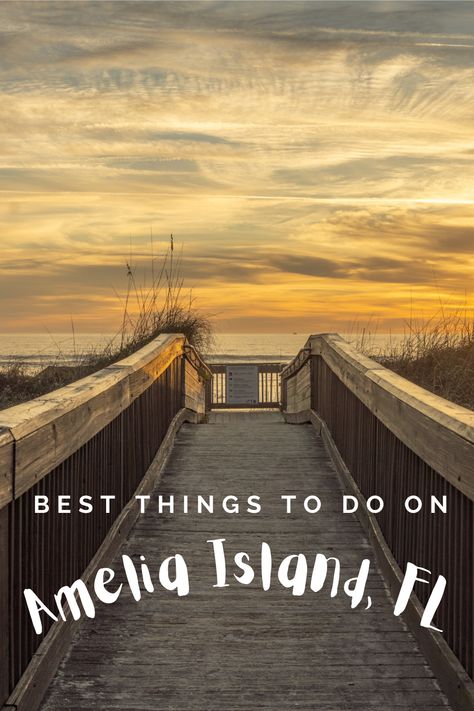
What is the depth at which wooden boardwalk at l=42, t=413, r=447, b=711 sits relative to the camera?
348 centimetres

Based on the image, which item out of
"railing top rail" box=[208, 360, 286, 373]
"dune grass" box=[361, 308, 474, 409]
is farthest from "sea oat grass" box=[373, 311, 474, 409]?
"railing top rail" box=[208, 360, 286, 373]

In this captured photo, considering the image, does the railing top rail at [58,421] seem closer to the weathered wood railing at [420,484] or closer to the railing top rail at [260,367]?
the weathered wood railing at [420,484]

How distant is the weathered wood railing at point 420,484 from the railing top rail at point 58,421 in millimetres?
1711

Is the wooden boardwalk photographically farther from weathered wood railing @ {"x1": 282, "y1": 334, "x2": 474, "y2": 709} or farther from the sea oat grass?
the sea oat grass

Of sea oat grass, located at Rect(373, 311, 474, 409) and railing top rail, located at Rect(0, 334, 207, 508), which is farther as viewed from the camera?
sea oat grass, located at Rect(373, 311, 474, 409)

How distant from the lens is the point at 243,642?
4.02 metres

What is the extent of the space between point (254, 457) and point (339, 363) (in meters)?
1.34

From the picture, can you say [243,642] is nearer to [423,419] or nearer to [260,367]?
[423,419]

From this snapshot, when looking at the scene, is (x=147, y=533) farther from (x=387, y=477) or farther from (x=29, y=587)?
(x=29, y=587)

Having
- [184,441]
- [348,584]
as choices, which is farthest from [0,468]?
[184,441]

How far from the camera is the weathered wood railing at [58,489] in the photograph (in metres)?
3.08

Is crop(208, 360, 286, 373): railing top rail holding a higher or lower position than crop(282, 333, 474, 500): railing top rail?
lower

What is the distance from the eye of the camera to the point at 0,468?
111 inches

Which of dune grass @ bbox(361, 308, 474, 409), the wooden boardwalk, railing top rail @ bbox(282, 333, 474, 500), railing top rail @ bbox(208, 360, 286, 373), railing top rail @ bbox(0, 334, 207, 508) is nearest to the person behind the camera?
railing top rail @ bbox(0, 334, 207, 508)
